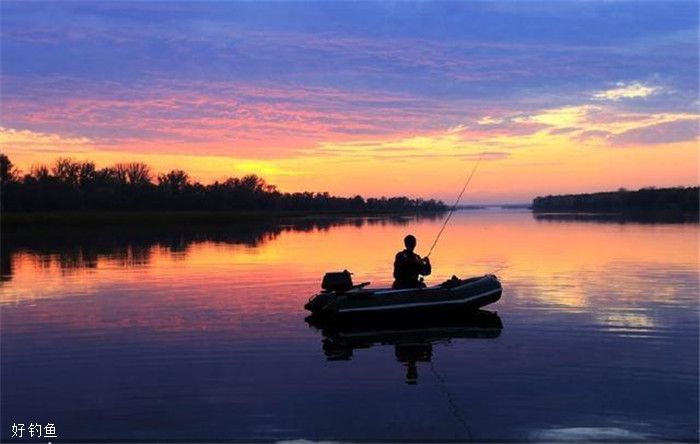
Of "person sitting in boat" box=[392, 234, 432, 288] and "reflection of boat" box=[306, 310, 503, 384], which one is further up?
"person sitting in boat" box=[392, 234, 432, 288]

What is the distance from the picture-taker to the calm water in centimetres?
731

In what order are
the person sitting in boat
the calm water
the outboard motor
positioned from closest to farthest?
the calm water → the person sitting in boat → the outboard motor

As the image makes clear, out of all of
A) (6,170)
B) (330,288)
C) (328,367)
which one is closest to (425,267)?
(330,288)

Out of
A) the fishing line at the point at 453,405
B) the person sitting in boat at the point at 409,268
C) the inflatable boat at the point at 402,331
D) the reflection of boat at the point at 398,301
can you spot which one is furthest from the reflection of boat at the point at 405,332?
the fishing line at the point at 453,405

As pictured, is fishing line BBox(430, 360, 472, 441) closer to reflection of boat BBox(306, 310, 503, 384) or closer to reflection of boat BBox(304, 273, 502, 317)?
reflection of boat BBox(306, 310, 503, 384)

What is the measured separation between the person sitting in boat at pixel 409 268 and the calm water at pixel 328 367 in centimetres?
178

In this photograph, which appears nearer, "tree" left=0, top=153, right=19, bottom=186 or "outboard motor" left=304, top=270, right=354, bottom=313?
"outboard motor" left=304, top=270, right=354, bottom=313

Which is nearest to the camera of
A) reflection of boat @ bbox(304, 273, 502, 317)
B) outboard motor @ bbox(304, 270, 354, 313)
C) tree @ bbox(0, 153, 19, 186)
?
reflection of boat @ bbox(304, 273, 502, 317)

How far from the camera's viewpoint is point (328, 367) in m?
10.1

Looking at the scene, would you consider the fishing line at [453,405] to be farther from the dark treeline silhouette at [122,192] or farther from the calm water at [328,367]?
the dark treeline silhouette at [122,192]

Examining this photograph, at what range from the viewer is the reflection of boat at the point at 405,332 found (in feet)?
36.6

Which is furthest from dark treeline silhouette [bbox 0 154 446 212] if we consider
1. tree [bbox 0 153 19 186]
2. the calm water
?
the calm water

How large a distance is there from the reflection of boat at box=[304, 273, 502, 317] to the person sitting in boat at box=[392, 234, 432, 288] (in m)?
0.34

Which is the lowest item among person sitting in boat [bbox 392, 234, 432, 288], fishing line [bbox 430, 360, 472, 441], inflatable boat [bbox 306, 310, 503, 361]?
inflatable boat [bbox 306, 310, 503, 361]
